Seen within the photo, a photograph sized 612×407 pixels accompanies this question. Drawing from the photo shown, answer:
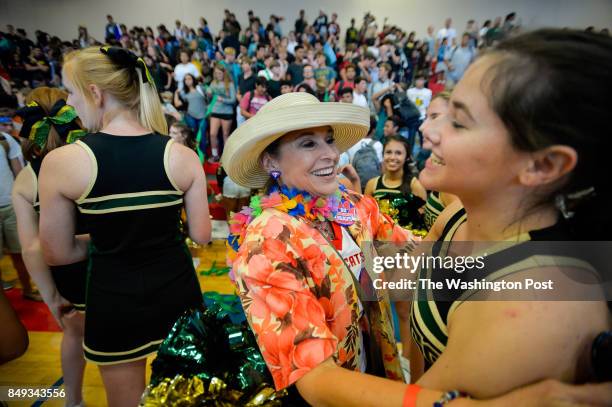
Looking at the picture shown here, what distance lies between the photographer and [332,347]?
0.91 metres

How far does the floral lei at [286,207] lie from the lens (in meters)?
1.26

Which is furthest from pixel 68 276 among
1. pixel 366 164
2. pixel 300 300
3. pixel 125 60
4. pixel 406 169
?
pixel 366 164

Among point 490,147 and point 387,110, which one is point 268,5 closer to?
point 387,110

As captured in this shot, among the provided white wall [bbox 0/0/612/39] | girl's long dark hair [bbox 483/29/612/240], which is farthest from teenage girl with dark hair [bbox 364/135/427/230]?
white wall [bbox 0/0/612/39]

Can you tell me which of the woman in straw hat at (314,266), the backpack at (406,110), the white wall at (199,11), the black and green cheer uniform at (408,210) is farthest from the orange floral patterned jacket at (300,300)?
the white wall at (199,11)

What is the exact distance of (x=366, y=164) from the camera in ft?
14.9

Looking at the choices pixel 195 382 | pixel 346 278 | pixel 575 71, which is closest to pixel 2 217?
pixel 195 382

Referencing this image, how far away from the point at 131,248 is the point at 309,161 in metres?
0.87

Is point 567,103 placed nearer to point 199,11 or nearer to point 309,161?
point 309,161

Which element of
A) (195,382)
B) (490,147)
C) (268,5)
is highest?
(268,5)

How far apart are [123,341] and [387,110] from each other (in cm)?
655

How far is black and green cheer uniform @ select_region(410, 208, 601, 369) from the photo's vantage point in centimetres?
71

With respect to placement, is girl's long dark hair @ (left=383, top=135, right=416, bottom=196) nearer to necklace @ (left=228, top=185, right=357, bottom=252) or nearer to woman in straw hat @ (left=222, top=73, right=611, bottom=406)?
woman in straw hat @ (left=222, top=73, right=611, bottom=406)

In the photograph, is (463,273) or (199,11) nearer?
(463,273)
